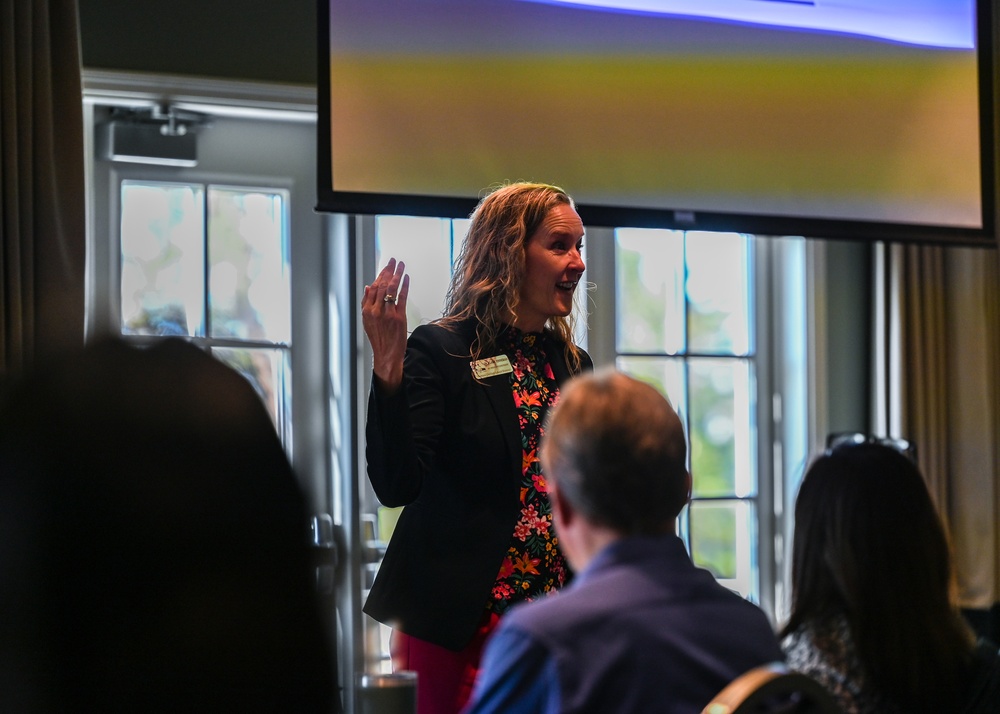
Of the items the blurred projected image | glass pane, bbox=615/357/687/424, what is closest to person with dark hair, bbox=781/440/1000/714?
the blurred projected image

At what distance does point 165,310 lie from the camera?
12.0ft

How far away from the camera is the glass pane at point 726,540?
4.38 meters

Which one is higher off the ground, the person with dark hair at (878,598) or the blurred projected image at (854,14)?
the blurred projected image at (854,14)

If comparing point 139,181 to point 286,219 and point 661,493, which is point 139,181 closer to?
point 286,219

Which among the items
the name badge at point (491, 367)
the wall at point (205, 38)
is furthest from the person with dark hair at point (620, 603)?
the wall at point (205, 38)

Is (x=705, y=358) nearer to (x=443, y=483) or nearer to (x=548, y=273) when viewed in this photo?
(x=548, y=273)

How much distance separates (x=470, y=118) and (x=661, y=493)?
2.27 m

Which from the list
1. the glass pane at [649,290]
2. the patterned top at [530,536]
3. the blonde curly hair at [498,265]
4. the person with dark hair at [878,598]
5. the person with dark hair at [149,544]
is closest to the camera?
the person with dark hair at [149,544]

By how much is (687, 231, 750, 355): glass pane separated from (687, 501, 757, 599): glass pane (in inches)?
23.6

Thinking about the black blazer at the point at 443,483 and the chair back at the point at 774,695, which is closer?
the chair back at the point at 774,695

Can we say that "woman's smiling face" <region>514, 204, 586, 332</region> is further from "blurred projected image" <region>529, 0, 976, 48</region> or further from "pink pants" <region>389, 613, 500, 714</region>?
"blurred projected image" <region>529, 0, 976, 48</region>

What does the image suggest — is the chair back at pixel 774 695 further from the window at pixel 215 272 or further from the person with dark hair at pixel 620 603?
the window at pixel 215 272

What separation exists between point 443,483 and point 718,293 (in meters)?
2.50

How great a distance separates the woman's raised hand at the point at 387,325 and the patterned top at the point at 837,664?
2.82 ft
